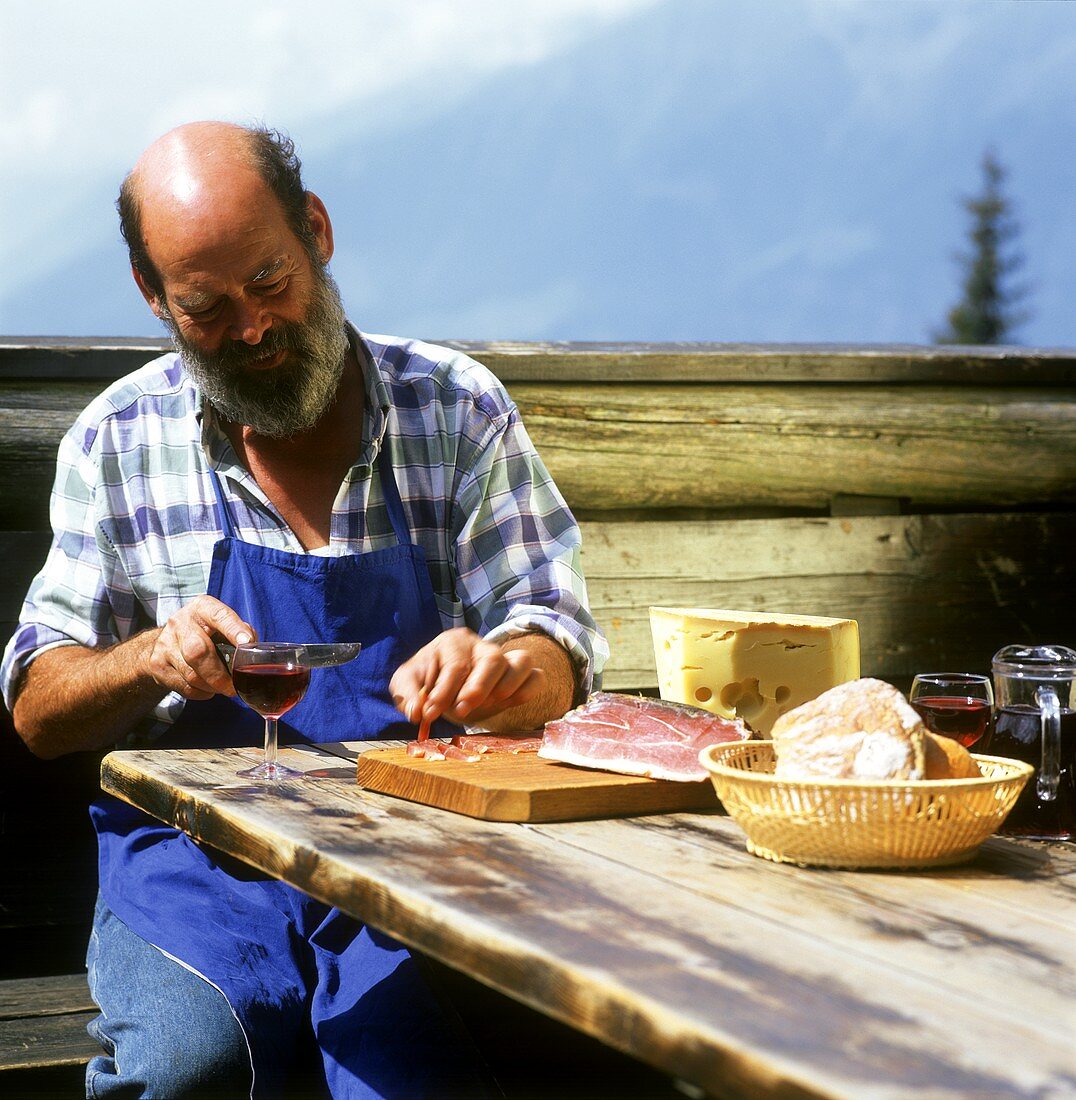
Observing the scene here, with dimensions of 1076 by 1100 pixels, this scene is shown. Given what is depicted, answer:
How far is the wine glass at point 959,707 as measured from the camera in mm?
2240

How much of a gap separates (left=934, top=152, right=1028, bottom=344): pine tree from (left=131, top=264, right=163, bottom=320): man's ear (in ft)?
215

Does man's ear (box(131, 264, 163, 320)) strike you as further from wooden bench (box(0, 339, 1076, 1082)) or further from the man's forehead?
wooden bench (box(0, 339, 1076, 1082))

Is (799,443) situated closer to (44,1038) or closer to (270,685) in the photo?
(270,685)

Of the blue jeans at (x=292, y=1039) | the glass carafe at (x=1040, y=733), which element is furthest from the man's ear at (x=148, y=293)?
the glass carafe at (x=1040, y=733)

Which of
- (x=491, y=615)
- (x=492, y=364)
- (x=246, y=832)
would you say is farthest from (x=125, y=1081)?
(x=492, y=364)

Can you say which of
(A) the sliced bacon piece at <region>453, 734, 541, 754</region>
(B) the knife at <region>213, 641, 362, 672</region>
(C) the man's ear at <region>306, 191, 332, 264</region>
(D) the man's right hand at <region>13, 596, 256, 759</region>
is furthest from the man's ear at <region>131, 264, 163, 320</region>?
(A) the sliced bacon piece at <region>453, 734, 541, 754</region>

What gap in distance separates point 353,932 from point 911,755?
1076mm

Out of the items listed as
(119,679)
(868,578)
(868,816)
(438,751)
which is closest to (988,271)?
(868,578)

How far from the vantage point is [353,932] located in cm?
239

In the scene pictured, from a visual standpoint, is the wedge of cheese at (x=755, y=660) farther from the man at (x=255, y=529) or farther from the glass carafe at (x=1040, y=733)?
the glass carafe at (x=1040, y=733)

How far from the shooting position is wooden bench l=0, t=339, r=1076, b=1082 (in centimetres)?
404

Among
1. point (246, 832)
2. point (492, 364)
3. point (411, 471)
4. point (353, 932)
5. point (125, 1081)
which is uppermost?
point (492, 364)

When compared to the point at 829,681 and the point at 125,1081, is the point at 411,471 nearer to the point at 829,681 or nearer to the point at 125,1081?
the point at 829,681

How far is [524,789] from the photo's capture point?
2.02m
